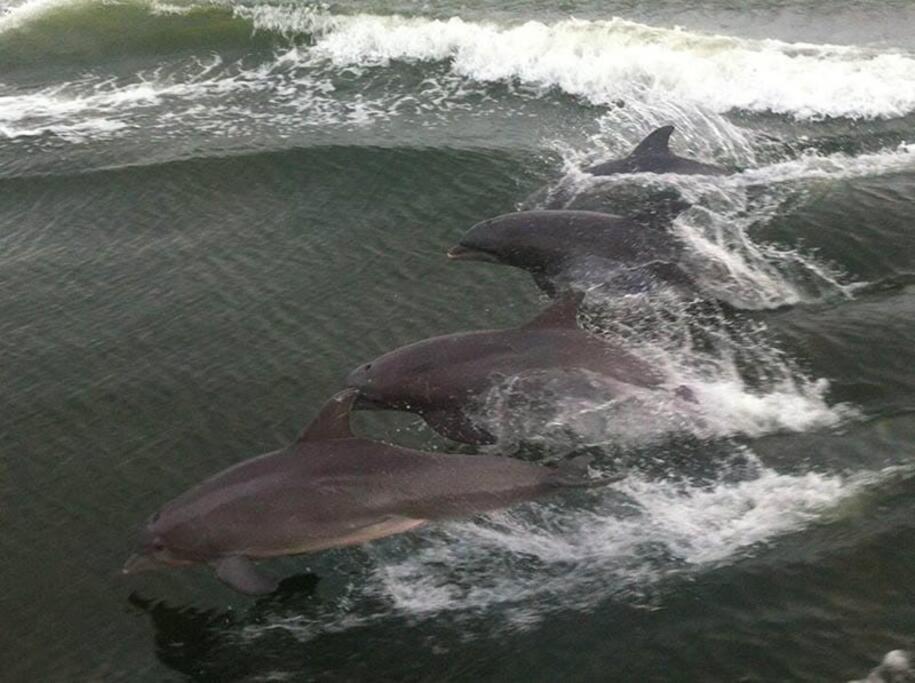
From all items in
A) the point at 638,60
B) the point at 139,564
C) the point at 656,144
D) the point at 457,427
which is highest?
the point at 638,60

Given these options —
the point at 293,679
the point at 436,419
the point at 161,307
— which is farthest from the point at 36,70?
the point at 293,679

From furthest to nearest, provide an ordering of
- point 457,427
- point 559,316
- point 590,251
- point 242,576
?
point 590,251, point 559,316, point 457,427, point 242,576

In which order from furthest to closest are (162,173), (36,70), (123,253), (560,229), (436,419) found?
1. (36,70)
2. (162,173)
3. (123,253)
4. (560,229)
5. (436,419)

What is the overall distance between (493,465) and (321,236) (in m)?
6.47

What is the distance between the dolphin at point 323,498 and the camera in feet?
29.6

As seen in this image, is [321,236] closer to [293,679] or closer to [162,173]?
[162,173]

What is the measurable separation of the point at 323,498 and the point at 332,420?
61 centimetres

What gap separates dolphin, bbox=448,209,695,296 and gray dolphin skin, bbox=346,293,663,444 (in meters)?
1.92

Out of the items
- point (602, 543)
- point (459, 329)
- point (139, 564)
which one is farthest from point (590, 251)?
point (139, 564)

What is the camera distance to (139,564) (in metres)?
9.22

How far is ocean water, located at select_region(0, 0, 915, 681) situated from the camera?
8.83 meters

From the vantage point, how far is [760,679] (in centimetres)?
809

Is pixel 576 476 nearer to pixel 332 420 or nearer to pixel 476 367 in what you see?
pixel 476 367

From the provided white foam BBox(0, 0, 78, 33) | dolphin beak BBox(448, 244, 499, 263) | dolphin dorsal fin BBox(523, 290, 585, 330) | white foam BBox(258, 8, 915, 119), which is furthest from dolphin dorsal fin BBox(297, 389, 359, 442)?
white foam BBox(0, 0, 78, 33)
